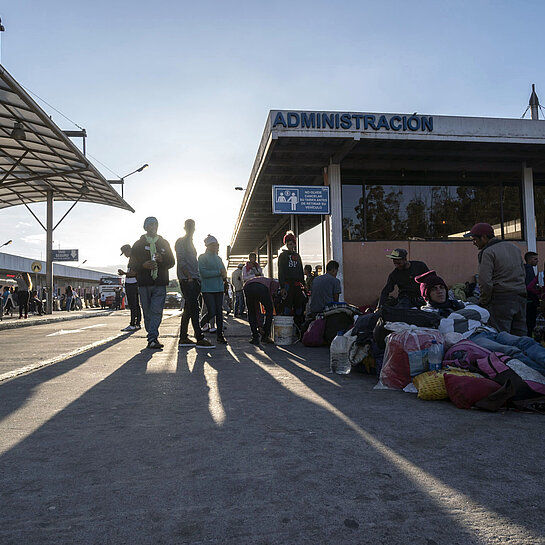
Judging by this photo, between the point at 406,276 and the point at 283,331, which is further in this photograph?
the point at 283,331

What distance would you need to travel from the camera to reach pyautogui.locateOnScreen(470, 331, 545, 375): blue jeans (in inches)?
155

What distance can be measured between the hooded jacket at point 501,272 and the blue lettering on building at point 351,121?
200 inches

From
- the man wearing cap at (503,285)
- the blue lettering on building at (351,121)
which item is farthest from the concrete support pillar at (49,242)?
the man wearing cap at (503,285)

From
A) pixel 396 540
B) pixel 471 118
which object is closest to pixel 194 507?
pixel 396 540

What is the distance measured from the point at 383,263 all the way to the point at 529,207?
13.2 ft

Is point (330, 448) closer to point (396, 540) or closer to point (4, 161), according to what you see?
point (396, 540)

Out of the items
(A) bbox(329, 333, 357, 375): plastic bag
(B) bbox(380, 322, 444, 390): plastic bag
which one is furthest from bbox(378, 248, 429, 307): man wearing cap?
(B) bbox(380, 322, 444, 390): plastic bag

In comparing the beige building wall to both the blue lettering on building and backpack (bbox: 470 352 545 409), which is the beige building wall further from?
backpack (bbox: 470 352 545 409)

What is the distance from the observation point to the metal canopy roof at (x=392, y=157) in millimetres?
10250

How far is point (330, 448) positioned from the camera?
2.63m

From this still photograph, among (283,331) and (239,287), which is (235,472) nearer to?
(283,331)

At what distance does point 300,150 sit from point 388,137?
78.4 inches

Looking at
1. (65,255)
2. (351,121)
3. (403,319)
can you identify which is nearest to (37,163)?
(351,121)

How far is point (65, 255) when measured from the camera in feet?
204
